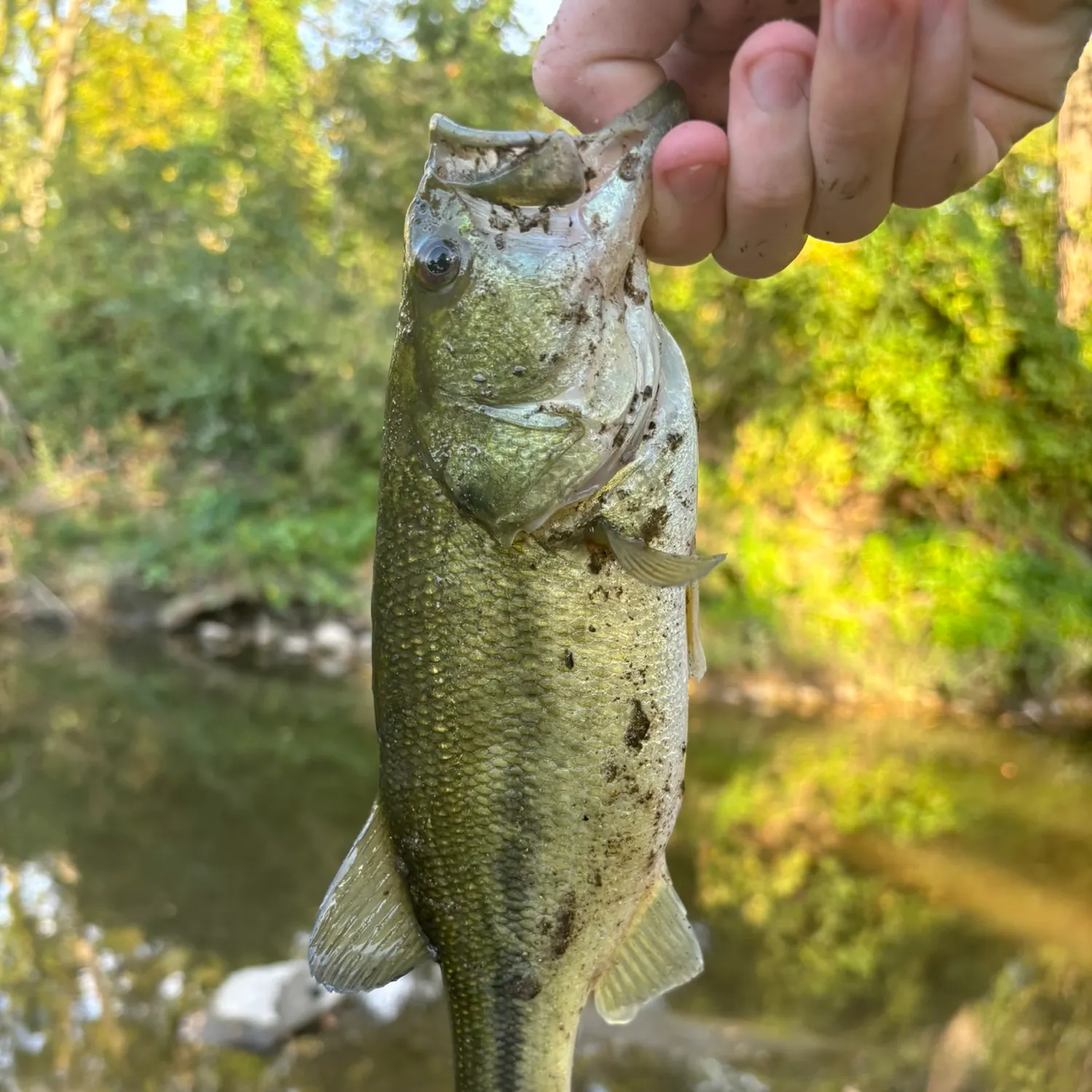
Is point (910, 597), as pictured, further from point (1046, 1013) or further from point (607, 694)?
point (607, 694)

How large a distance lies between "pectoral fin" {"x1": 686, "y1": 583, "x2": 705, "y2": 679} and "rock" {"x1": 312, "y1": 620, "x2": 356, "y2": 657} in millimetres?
10798

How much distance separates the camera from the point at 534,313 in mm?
1460

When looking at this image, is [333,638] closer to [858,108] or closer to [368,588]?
[368,588]

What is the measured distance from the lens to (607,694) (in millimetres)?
1452

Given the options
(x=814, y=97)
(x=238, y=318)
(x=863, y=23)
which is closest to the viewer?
(x=863, y=23)

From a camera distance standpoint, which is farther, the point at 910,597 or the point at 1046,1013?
the point at 910,597

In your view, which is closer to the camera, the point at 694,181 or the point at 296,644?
the point at 694,181

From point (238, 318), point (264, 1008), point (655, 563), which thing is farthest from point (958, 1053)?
point (238, 318)

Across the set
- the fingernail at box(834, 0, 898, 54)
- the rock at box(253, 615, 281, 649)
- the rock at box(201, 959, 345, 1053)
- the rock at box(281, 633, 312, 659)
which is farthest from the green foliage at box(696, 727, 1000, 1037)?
the rock at box(253, 615, 281, 649)

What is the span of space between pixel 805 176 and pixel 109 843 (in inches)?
268

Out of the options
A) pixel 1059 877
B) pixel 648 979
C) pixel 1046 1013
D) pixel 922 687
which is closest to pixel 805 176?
pixel 648 979

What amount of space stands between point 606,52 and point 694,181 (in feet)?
1.16

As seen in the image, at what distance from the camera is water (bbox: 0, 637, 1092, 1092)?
440 cm

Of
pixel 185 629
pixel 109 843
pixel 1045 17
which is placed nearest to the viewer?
pixel 1045 17
